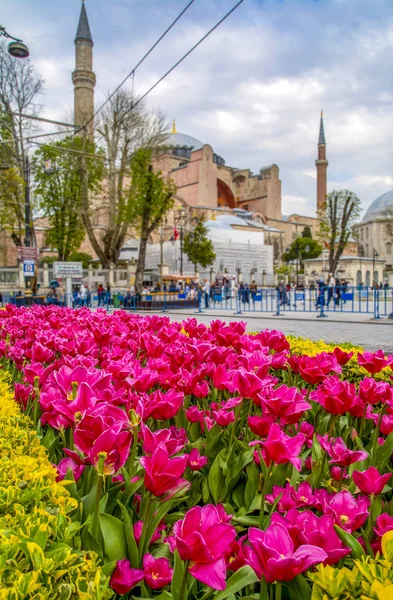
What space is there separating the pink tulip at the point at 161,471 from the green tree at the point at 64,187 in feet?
95.4

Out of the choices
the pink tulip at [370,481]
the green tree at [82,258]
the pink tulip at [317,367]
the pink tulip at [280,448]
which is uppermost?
the green tree at [82,258]

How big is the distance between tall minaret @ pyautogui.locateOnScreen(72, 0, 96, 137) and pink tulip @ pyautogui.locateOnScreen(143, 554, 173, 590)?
47991 mm

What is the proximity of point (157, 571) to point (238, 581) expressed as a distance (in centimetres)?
21

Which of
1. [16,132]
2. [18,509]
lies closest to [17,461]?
[18,509]

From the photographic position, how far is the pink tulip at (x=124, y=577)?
1146mm

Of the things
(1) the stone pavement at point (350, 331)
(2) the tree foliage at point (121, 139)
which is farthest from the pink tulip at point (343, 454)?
(2) the tree foliage at point (121, 139)

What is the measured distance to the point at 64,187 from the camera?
103ft

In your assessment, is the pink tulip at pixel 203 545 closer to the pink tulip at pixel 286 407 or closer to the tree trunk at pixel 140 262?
the pink tulip at pixel 286 407

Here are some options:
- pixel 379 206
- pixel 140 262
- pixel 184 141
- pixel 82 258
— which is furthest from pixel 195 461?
pixel 379 206

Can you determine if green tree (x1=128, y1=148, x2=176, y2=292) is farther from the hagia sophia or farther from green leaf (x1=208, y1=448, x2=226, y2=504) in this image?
the hagia sophia

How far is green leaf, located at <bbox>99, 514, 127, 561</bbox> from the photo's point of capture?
1.24 meters

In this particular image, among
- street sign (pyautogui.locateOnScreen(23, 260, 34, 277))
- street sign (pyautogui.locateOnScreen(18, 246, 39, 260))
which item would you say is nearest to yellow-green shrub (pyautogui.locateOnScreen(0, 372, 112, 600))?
street sign (pyautogui.locateOnScreen(18, 246, 39, 260))

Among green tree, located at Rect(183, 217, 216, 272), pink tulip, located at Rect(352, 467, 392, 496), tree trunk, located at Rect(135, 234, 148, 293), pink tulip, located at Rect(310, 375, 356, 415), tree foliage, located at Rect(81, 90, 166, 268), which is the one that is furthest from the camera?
green tree, located at Rect(183, 217, 216, 272)

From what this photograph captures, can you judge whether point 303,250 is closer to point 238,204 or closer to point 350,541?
point 238,204
